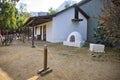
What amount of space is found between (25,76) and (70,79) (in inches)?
74.1

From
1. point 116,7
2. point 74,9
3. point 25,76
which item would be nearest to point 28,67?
point 25,76

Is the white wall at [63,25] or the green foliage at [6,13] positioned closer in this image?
the white wall at [63,25]

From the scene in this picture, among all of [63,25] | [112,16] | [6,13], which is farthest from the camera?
[6,13]

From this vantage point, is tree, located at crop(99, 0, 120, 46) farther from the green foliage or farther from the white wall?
the green foliage

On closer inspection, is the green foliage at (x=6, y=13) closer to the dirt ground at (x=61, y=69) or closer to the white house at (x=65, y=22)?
the white house at (x=65, y=22)

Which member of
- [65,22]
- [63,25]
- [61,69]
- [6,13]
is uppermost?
[6,13]

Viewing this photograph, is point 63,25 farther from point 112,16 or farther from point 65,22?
point 112,16

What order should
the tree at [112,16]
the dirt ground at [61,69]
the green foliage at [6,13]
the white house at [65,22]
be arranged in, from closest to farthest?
the tree at [112,16] → the dirt ground at [61,69] → the white house at [65,22] → the green foliage at [6,13]

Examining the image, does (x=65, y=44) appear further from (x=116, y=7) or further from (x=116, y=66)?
(x=116, y=7)

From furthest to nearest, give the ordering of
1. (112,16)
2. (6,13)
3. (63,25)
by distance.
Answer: (6,13), (63,25), (112,16)

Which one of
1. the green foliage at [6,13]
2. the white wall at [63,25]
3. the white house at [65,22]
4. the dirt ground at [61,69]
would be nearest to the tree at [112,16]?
the dirt ground at [61,69]

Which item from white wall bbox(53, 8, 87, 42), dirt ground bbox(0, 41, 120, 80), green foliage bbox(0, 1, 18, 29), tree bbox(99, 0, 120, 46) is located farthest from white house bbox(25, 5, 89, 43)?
tree bbox(99, 0, 120, 46)

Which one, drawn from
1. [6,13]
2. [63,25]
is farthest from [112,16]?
[6,13]

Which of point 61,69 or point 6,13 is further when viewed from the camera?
point 6,13
